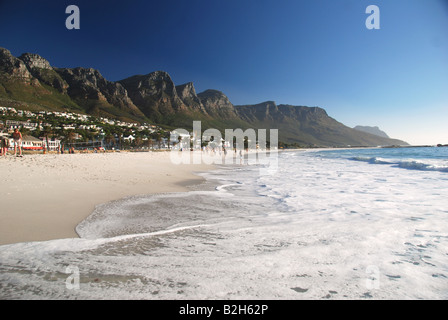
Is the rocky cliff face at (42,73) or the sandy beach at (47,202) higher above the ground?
the rocky cliff face at (42,73)

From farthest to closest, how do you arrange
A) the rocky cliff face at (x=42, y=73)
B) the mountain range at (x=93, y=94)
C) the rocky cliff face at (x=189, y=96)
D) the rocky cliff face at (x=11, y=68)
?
the rocky cliff face at (x=189, y=96), the rocky cliff face at (x=42, y=73), the rocky cliff face at (x=11, y=68), the mountain range at (x=93, y=94)

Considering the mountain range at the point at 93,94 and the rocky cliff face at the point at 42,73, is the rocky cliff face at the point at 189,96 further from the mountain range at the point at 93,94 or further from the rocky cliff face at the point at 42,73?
the rocky cliff face at the point at 42,73

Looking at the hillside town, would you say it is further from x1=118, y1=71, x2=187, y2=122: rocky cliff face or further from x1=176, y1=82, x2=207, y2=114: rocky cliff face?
x1=176, y1=82, x2=207, y2=114: rocky cliff face

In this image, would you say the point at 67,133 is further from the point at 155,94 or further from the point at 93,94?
the point at 155,94

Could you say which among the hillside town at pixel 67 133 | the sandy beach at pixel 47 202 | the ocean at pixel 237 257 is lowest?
the ocean at pixel 237 257

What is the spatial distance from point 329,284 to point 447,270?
166cm

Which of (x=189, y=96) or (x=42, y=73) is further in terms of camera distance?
(x=189, y=96)

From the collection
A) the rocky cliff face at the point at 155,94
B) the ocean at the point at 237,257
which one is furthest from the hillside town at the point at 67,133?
the ocean at the point at 237,257

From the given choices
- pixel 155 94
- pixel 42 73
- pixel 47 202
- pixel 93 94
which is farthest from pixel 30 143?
pixel 155 94

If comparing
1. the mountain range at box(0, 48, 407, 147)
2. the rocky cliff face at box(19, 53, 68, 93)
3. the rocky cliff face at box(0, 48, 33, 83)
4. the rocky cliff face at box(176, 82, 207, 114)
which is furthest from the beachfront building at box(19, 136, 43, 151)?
the rocky cliff face at box(176, 82, 207, 114)

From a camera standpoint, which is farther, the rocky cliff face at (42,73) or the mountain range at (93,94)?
the rocky cliff face at (42,73)

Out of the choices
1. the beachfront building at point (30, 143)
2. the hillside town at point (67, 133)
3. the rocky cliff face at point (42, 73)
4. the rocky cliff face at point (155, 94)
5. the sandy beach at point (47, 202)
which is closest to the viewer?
the sandy beach at point (47, 202)
